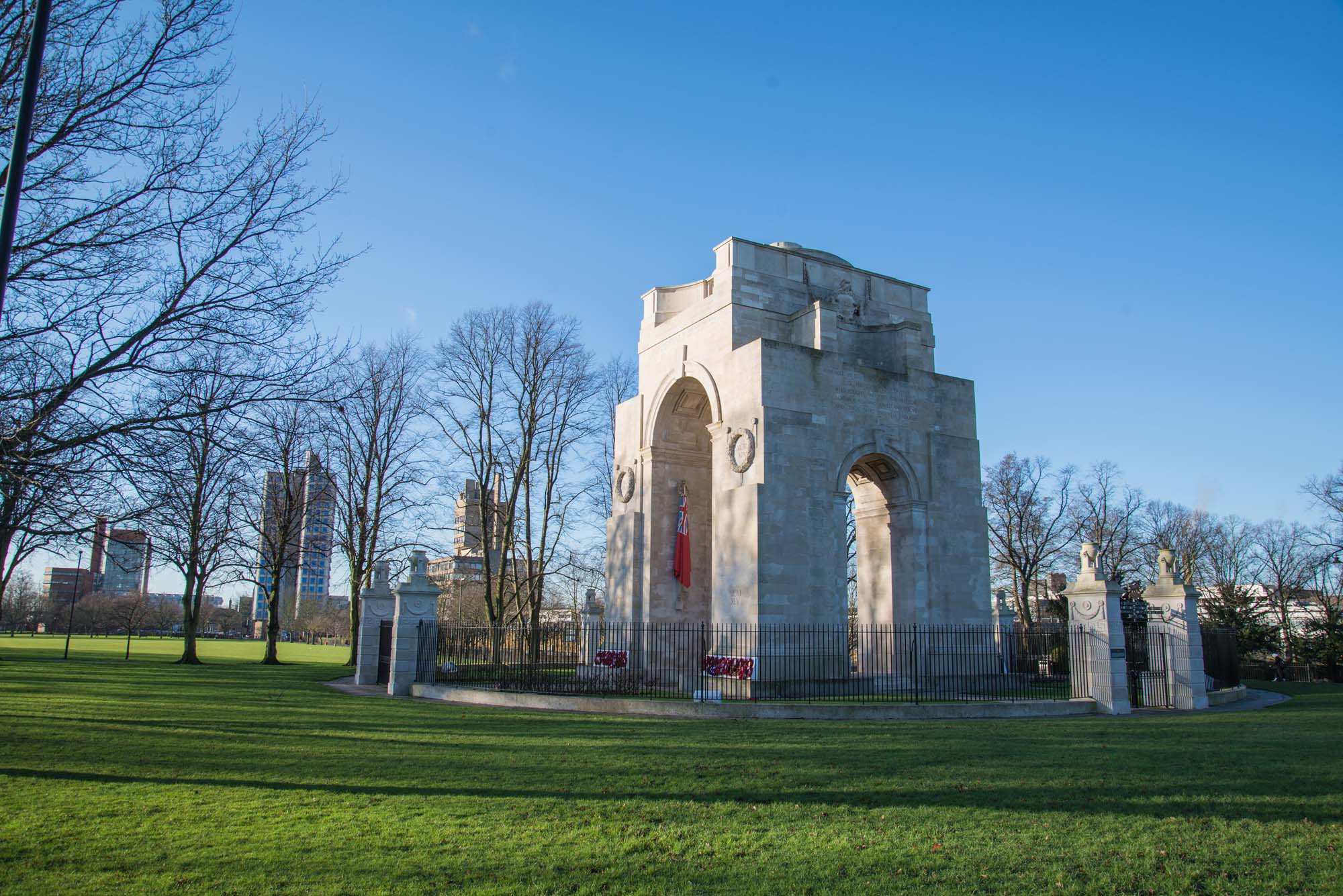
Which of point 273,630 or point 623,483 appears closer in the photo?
point 623,483

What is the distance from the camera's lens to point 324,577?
468 ft

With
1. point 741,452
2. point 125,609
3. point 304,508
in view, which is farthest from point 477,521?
point 125,609

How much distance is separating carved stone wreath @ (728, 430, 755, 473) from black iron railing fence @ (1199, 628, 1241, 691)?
1149cm

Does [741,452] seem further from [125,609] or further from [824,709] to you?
[125,609]

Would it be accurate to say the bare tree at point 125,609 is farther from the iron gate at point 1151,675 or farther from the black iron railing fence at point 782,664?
the iron gate at point 1151,675

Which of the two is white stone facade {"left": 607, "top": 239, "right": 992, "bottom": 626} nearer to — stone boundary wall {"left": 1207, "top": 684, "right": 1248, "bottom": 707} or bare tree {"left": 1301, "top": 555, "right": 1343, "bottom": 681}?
stone boundary wall {"left": 1207, "top": 684, "right": 1248, "bottom": 707}

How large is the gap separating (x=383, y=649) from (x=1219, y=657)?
69.7ft

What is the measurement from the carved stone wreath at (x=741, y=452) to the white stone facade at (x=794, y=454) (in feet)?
0.15

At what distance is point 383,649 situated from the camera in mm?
22703

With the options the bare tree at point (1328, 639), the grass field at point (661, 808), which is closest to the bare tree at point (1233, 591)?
the bare tree at point (1328, 639)

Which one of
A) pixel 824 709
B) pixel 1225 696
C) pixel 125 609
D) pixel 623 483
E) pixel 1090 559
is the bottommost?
pixel 1225 696

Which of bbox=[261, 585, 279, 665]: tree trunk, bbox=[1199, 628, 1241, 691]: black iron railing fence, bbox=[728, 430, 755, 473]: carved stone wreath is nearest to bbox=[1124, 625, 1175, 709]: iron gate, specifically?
bbox=[1199, 628, 1241, 691]: black iron railing fence

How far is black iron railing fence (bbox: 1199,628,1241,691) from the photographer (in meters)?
20.1

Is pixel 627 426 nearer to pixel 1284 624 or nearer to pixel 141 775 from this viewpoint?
pixel 141 775
